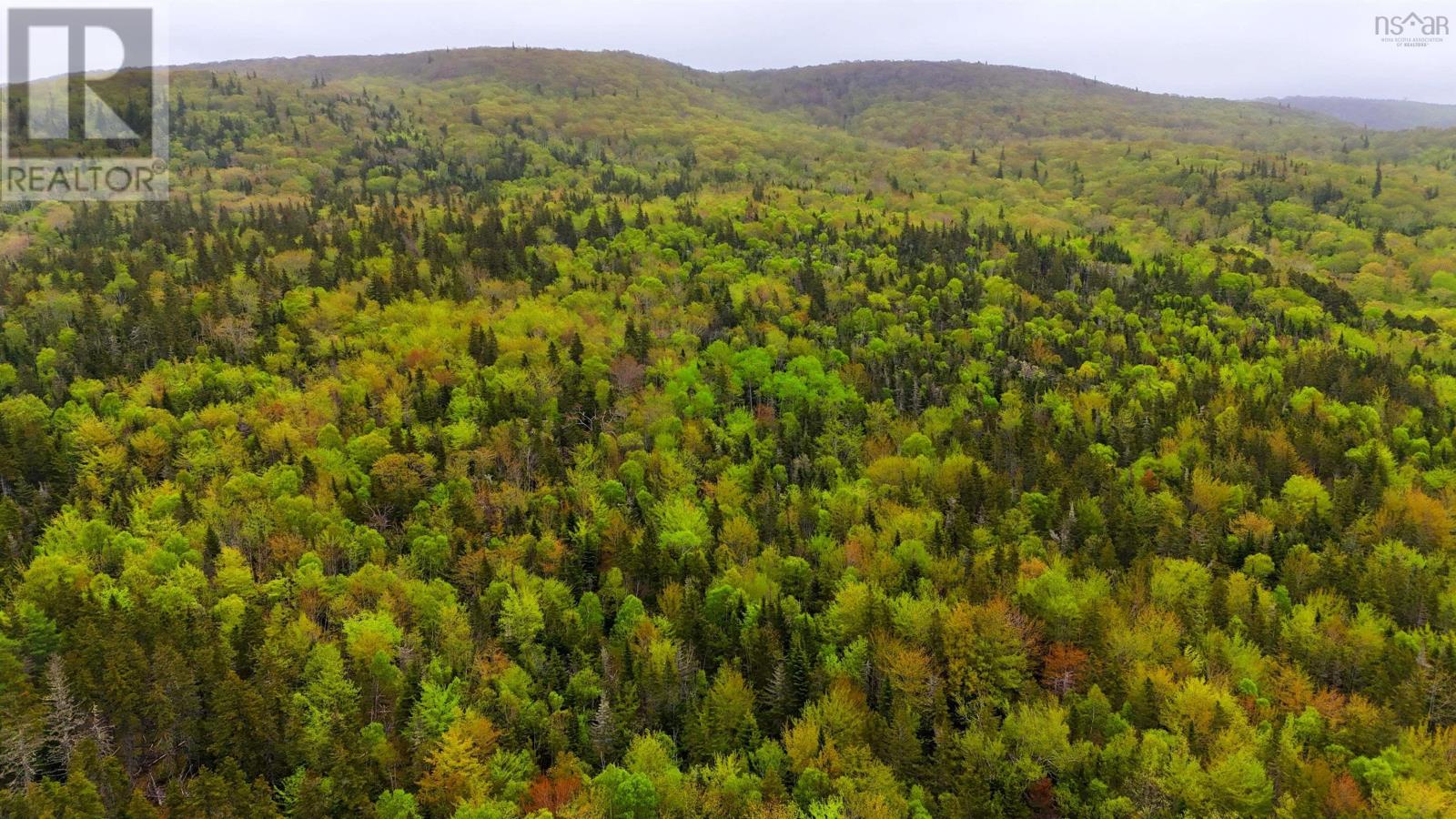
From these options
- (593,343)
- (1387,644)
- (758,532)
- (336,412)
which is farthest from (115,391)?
(1387,644)

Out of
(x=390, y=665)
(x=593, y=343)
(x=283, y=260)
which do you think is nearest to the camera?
(x=390, y=665)

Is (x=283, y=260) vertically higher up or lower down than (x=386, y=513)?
higher up

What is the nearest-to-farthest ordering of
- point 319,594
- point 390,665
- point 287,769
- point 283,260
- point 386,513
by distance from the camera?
point 287,769 → point 390,665 → point 319,594 → point 386,513 → point 283,260

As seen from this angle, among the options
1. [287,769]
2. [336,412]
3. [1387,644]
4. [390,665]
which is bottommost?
[287,769]

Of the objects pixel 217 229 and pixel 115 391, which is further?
pixel 217 229

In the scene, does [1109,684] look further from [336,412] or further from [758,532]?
[336,412]

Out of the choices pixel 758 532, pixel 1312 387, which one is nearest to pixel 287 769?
pixel 758 532
